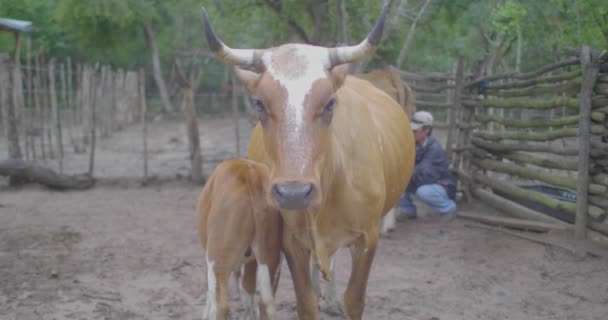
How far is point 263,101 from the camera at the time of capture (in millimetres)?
3459

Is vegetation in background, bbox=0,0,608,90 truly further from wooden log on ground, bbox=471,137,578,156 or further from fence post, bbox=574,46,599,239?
fence post, bbox=574,46,599,239

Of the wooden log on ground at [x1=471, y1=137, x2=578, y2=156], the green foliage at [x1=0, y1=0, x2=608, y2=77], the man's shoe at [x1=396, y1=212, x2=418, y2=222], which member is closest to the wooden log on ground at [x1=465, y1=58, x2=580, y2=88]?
the wooden log on ground at [x1=471, y1=137, x2=578, y2=156]

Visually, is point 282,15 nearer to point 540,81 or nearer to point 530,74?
point 530,74

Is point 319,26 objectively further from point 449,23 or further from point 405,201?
point 449,23

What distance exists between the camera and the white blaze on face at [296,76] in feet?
10.8

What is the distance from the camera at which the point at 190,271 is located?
623cm

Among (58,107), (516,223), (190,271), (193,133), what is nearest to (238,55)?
(190,271)

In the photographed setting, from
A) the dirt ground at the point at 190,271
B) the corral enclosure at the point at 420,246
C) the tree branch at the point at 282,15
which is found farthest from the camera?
the tree branch at the point at 282,15

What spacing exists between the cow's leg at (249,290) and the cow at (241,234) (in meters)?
0.41

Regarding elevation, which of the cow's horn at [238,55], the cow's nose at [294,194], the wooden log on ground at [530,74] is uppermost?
the cow's horn at [238,55]

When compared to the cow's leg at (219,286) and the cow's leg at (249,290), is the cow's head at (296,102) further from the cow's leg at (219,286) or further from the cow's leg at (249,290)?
the cow's leg at (249,290)

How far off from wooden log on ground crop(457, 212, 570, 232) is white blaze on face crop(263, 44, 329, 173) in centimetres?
440

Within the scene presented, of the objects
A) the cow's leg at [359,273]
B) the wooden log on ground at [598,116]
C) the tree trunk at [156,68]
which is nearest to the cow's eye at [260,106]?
the cow's leg at [359,273]

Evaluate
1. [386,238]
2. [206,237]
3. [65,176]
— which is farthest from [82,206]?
[206,237]
